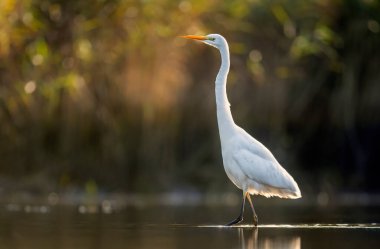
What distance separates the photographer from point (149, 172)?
16750 millimetres

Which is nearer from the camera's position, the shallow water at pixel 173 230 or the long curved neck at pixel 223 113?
the shallow water at pixel 173 230

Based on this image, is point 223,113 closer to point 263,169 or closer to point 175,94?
point 263,169

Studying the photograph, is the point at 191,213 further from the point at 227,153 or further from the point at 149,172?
the point at 149,172

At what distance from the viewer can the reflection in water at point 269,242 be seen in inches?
334

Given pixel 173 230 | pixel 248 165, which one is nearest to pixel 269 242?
pixel 173 230

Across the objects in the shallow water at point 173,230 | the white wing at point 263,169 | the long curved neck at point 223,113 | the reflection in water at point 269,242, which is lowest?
the reflection in water at point 269,242

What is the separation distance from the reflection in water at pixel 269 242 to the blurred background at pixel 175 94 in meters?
6.77

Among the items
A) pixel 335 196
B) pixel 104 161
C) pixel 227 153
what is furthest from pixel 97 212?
pixel 335 196

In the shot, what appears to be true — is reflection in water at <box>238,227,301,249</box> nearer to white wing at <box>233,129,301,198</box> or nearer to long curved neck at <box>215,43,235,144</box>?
white wing at <box>233,129,301,198</box>

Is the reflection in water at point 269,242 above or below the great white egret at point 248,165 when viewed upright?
below

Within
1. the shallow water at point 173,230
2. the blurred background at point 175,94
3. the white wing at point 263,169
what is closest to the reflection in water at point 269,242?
the shallow water at point 173,230

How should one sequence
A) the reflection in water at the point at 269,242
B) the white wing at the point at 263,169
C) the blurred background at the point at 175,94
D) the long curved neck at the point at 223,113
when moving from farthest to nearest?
1. the blurred background at the point at 175,94
2. the long curved neck at the point at 223,113
3. the white wing at the point at 263,169
4. the reflection in water at the point at 269,242

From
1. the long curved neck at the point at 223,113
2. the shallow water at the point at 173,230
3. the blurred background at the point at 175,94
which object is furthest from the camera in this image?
the blurred background at the point at 175,94

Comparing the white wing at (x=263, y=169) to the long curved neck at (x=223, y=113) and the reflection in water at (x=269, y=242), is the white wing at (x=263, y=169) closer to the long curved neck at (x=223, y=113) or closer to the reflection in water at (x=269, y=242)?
the long curved neck at (x=223, y=113)
